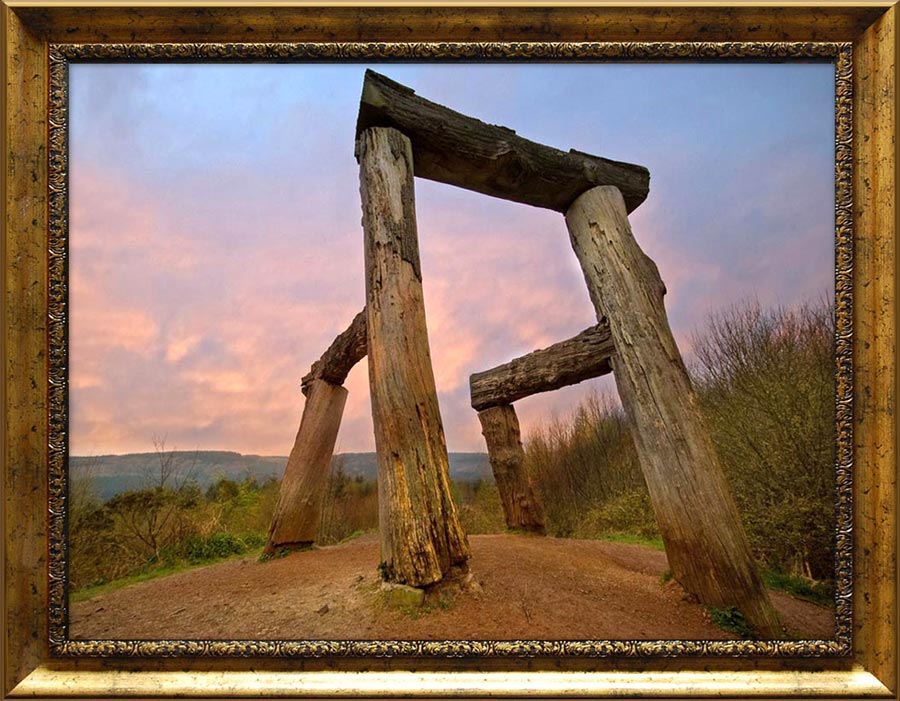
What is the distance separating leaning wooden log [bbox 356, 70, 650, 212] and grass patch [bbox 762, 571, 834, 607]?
246cm

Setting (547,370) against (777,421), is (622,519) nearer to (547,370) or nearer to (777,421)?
(547,370)

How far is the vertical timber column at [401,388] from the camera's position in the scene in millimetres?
2146

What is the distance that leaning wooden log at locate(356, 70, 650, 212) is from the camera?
249 centimetres

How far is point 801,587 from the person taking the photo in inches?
84.3

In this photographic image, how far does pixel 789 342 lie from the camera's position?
7.54 ft

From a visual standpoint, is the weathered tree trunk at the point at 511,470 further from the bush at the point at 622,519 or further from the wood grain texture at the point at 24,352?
the wood grain texture at the point at 24,352

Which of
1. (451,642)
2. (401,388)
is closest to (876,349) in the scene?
(401,388)

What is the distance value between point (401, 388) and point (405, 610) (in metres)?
1.06

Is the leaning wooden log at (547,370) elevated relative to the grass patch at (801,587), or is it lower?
elevated

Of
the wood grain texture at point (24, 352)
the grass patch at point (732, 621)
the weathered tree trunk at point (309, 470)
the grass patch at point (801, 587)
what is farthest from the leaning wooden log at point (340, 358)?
the grass patch at point (801, 587)

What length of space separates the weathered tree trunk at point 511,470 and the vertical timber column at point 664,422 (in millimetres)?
1952

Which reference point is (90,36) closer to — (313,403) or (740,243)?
(313,403)

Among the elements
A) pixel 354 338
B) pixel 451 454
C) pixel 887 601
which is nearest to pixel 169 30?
pixel 354 338

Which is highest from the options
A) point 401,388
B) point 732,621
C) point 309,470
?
point 401,388
